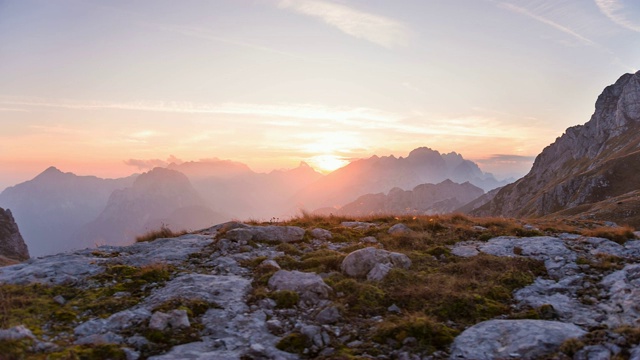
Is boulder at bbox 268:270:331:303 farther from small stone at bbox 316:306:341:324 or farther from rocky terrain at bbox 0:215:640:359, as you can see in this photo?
small stone at bbox 316:306:341:324

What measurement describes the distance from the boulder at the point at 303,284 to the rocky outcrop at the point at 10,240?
13467 cm

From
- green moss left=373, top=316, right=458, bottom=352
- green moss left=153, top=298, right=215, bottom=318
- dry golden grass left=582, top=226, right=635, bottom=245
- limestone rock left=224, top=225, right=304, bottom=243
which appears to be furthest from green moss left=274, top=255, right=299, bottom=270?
dry golden grass left=582, top=226, right=635, bottom=245

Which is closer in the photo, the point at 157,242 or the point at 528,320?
the point at 528,320

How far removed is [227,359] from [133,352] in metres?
2.02

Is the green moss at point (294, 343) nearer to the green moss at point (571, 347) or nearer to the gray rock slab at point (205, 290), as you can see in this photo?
the gray rock slab at point (205, 290)

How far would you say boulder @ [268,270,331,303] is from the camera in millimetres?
10500

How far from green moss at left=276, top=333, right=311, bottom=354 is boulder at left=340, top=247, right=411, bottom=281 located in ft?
13.2

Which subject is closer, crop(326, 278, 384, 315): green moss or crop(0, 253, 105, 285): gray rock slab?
crop(326, 278, 384, 315): green moss

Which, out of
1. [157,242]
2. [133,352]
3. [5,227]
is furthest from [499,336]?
Answer: [5,227]

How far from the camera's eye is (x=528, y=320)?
8742 millimetres

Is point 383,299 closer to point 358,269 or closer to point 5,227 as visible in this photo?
point 358,269

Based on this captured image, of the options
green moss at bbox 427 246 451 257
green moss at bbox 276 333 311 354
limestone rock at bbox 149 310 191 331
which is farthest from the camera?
green moss at bbox 427 246 451 257

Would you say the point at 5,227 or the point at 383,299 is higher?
the point at 383,299

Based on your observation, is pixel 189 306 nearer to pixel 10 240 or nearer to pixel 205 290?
pixel 205 290
